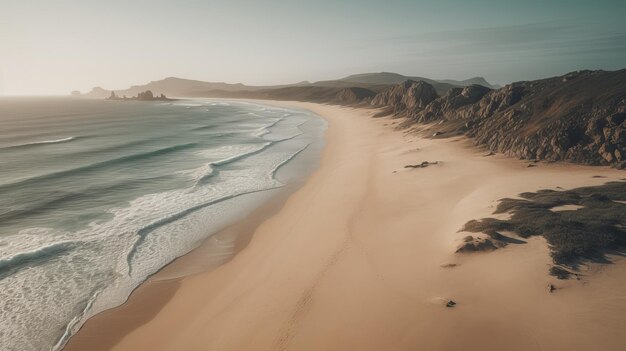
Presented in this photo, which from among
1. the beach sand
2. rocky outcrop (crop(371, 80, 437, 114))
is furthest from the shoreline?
rocky outcrop (crop(371, 80, 437, 114))

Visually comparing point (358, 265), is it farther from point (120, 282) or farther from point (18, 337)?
point (18, 337)

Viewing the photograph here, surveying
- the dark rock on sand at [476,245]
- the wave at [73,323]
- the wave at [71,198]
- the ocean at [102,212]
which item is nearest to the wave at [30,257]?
the ocean at [102,212]

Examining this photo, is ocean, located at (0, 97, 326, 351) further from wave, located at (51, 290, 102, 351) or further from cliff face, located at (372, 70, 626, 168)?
cliff face, located at (372, 70, 626, 168)

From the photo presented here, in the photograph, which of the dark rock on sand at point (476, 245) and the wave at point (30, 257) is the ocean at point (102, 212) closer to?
the wave at point (30, 257)

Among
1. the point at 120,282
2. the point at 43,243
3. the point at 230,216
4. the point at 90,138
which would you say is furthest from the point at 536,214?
the point at 90,138

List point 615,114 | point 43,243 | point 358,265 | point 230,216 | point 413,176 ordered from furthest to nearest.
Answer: point 413,176, point 615,114, point 230,216, point 43,243, point 358,265
